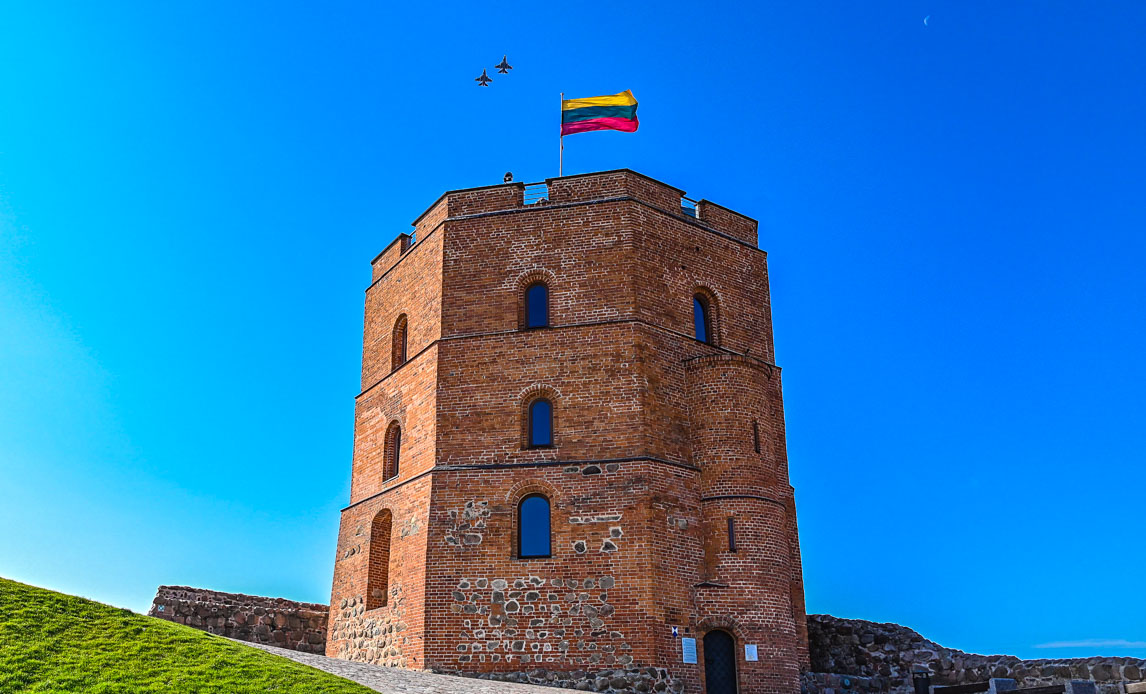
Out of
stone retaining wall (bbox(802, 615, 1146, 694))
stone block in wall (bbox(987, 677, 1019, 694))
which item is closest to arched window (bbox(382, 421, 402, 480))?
stone retaining wall (bbox(802, 615, 1146, 694))

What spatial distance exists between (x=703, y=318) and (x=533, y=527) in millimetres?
6724

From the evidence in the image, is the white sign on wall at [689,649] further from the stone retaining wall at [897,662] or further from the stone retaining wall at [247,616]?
the stone retaining wall at [247,616]

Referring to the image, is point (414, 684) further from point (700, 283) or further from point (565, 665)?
point (700, 283)

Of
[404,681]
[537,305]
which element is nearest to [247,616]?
[404,681]

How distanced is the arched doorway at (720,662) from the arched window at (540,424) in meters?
5.38

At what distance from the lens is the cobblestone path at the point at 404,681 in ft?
58.0

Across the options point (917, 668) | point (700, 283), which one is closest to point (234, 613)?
point (700, 283)

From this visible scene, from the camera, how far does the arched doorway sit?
2208 cm

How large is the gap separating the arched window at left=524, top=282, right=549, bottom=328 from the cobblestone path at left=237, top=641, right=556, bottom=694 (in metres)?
8.13

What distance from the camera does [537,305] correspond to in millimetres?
24844

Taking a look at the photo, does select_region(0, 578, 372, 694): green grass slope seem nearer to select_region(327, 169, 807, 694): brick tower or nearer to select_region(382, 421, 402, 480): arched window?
select_region(327, 169, 807, 694): brick tower

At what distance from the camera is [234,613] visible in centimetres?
2522

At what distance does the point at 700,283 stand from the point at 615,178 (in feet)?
10.6

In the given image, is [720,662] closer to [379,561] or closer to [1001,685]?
[1001,685]
